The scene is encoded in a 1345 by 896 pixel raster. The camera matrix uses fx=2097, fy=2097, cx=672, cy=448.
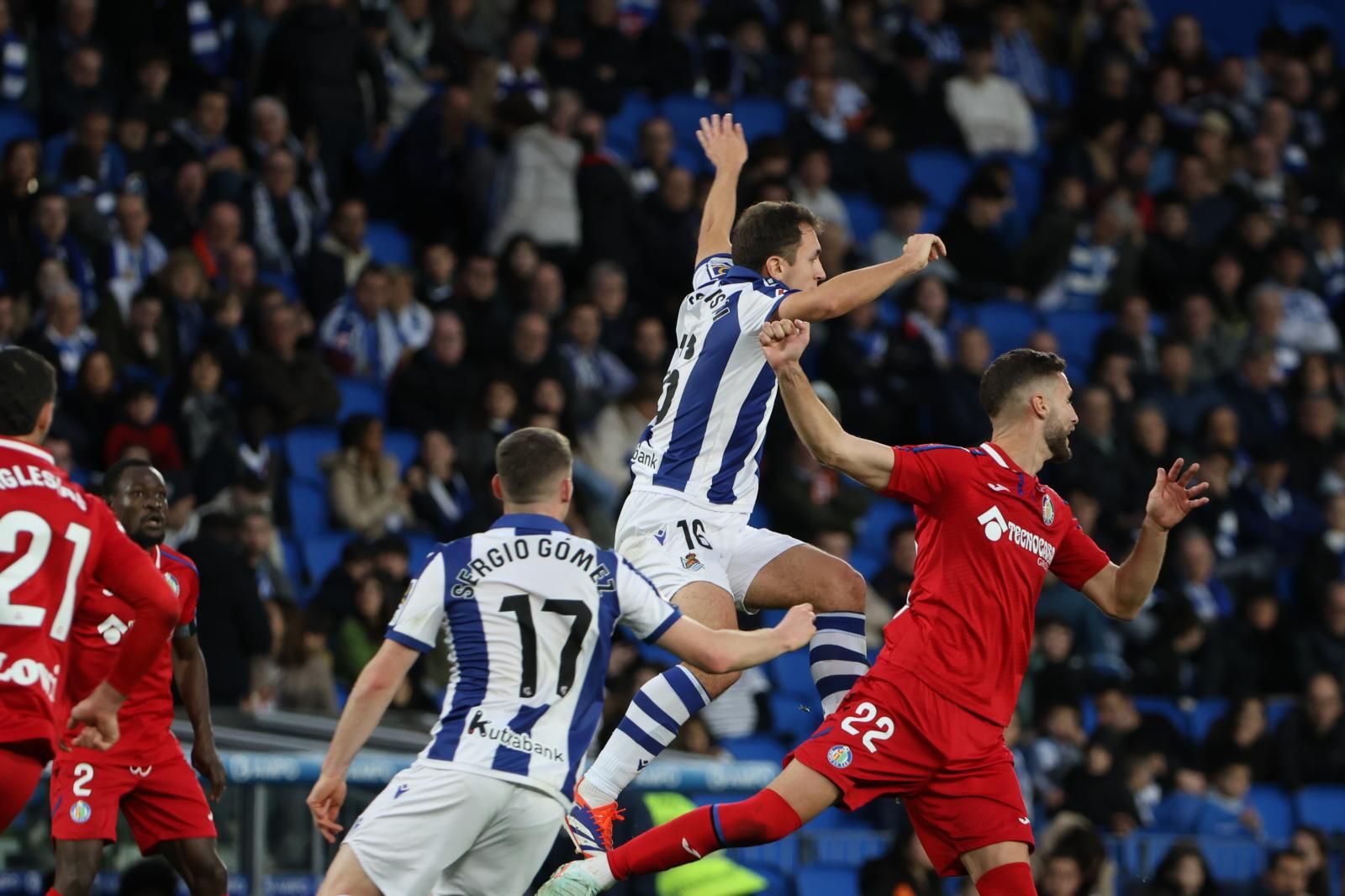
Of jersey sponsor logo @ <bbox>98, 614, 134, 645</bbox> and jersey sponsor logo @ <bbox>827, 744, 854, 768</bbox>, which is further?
jersey sponsor logo @ <bbox>98, 614, 134, 645</bbox>

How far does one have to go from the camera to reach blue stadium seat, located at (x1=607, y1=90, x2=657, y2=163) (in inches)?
762

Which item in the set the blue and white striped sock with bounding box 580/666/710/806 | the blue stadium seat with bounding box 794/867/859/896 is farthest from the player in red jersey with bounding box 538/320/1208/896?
the blue stadium seat with bounding box 794/867/859/896

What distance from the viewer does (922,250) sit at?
26.4 feet

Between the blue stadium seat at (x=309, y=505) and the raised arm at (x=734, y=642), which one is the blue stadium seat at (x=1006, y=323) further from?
the raised arm at (x=734, y=642)

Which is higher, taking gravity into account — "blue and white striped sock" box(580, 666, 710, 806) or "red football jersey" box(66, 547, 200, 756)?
"blue and white striped sock" box(580, 666, 710, 806)

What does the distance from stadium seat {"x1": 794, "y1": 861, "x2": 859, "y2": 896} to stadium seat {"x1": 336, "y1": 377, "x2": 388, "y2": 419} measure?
505 centimetres

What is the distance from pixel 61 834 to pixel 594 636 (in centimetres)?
299

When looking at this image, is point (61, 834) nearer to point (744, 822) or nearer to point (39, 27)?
point (744, 822)

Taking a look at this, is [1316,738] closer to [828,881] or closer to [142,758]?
[828,881]

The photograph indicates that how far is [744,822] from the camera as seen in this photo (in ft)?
25.9

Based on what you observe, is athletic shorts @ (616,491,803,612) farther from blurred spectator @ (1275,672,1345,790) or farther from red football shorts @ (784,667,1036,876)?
blurred spectator @ (1275,672,1345,790)

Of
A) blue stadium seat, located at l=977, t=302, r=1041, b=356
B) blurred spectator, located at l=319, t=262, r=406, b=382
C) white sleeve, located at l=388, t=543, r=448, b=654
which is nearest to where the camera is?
white sleeve, located at l=388, t=543, r=448, b=654

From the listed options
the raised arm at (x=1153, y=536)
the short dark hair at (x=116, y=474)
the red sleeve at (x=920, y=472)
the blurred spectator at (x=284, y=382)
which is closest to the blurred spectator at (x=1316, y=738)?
the blurred spectator at (x=284, y=382)

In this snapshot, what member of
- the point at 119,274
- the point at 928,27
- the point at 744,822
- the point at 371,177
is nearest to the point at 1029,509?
the point at 744,822
